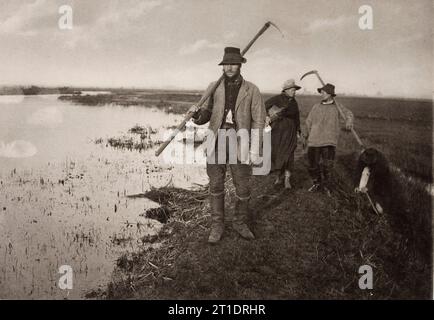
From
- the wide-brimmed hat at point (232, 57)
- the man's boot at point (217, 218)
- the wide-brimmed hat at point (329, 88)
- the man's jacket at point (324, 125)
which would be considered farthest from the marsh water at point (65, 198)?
the wide-brimmed hat at point (329, 88)

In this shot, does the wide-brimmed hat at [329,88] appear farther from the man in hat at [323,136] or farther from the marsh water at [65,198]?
the marsh water at [65,198]

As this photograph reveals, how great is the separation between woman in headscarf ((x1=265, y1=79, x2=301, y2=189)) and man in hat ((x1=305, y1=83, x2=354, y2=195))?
1.04 feet

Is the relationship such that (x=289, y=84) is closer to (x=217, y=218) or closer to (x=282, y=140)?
(x=282, y=140)

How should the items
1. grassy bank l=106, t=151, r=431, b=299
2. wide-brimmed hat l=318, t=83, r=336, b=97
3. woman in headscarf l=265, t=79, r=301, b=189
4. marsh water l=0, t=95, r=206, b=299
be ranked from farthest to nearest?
woman in headscarf l=265, t=79, r=301, b=189
wide-brimmed hat l=318, t=83, r=336, b=97
marsh water l=0, t=95, r=206, b=299
grassy bank l=106, t=151, r=431, b=299

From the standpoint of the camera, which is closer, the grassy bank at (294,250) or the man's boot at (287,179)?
the grassy bank at (294,250)

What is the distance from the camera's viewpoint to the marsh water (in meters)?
5.13

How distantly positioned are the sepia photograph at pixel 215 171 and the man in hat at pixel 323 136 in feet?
0.08

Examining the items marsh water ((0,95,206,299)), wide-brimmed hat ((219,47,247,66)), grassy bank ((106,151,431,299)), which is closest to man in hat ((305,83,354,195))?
grassy bank ((106,151,431,299))

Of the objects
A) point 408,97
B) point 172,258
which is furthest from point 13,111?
point 408,97

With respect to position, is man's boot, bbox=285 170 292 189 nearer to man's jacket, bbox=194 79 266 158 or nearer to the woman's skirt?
the woman's skirt

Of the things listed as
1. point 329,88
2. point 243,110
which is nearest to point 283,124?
point 329,88

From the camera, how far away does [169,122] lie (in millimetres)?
10078

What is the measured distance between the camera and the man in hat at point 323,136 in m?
6.38
